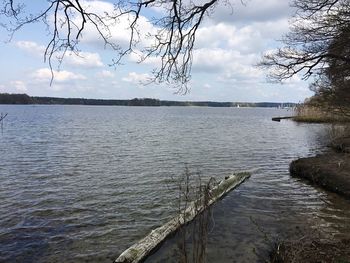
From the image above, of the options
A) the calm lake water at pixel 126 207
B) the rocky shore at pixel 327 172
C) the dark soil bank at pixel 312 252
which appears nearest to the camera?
the dark soil bank at pixel 312 252

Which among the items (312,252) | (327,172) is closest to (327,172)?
(327,172)

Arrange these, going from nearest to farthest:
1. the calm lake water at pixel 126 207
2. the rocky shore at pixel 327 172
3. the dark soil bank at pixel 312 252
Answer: the dark soil bank at pixel 312 252
the calm lake water at pixel 126 207
the rocky shore at pixel 327 172

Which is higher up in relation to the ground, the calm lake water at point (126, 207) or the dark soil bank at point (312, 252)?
the dark soil bank at point (312, 252)

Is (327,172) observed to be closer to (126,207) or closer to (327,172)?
(327,172)

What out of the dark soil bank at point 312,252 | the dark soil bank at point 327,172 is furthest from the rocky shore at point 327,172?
the dark soil bank at point 312,252

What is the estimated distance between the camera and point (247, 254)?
923 cm

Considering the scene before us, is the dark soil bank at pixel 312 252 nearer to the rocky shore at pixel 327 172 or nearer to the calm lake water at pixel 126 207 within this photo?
the calm lake water at pixel 126 207

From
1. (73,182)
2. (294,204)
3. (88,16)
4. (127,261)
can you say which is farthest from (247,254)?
(73,182)

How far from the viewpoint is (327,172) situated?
17.8 m

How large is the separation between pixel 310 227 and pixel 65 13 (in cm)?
948

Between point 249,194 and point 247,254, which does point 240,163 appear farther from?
point 247,254

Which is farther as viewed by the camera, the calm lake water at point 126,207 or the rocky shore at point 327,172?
the rocky shore at point 327,172

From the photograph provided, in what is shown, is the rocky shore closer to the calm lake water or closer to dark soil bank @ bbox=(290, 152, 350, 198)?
dark soil bank @ bbox=(290, 152, 350, 198)

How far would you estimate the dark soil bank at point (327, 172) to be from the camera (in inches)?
621
